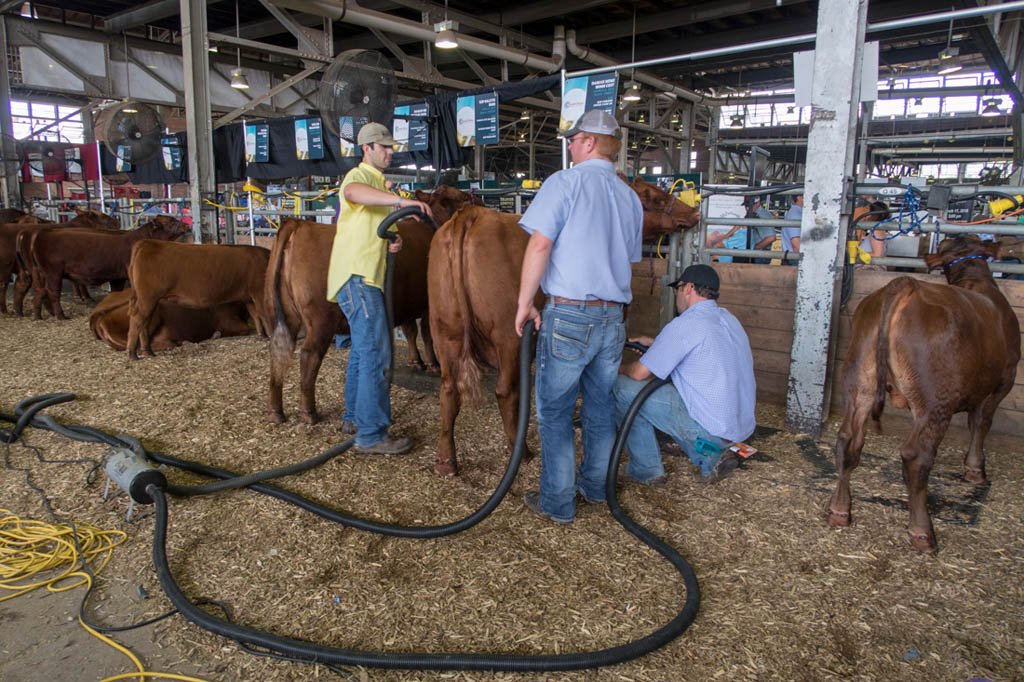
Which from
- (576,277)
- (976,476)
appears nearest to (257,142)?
(576,277)

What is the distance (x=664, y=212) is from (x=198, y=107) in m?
7.26

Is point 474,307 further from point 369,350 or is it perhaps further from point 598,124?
point 598,124

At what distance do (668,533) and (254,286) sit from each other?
5534 millimetres

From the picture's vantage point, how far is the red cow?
6586mm

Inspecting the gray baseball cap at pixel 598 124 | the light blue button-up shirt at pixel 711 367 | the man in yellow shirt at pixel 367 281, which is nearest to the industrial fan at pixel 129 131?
the man in yellow shirt at pixel 367 281

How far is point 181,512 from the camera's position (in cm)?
334

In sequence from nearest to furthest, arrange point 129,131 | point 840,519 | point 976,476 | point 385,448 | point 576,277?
point 576,277 → point 840,519 → point 976,476 → point 385,448 → point 129,131

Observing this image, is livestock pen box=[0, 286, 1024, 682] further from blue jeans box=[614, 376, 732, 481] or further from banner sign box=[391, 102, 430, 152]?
banner sign box=[391, 102, 430, 152]

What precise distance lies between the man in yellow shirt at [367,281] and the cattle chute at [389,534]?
0.37 m

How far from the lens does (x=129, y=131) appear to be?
1060cm

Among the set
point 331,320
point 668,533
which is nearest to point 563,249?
point 668,533

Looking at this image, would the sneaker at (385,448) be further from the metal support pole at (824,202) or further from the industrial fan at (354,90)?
the industrial fan at (354,90)

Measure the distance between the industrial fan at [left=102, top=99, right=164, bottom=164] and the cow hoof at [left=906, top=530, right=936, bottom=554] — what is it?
1172 cm

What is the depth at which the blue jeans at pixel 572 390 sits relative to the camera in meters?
2.99
